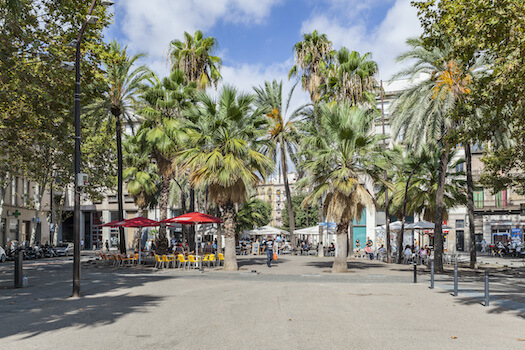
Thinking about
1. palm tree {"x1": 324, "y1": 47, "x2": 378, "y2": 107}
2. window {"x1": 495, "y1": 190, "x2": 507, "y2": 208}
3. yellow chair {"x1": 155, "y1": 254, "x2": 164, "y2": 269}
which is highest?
palm tree {"x1": 324, "y1": 47, "x2": 378, "y2": 107}

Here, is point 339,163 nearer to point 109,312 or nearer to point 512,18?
point 512,18

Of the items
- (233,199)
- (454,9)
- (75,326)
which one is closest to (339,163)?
(233,199)

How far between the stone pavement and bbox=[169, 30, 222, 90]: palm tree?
18308mm

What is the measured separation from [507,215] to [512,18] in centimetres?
4613

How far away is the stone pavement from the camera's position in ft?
26.6

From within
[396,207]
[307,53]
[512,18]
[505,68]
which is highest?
[307,53]

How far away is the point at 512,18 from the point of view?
539 inches

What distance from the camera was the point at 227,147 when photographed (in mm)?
23688

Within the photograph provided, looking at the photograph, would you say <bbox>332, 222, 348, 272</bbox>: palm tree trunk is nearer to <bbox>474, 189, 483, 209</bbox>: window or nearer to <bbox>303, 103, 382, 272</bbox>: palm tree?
<bbox>303, 103, 382, 272</bbox>: palm tree

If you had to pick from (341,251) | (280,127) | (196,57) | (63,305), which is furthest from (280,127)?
(63,305)

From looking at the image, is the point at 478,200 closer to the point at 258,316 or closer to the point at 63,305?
the point at 258,316

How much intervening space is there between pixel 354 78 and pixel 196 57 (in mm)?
10265

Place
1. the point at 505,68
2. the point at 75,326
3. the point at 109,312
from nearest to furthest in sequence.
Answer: the point at 75,326 → the point at 109,312 → the point at 505,68

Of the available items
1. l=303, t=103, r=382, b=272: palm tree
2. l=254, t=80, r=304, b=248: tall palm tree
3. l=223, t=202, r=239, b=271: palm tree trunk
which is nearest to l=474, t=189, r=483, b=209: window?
l=254, t=80, r=304, b=248: tall palm tree
